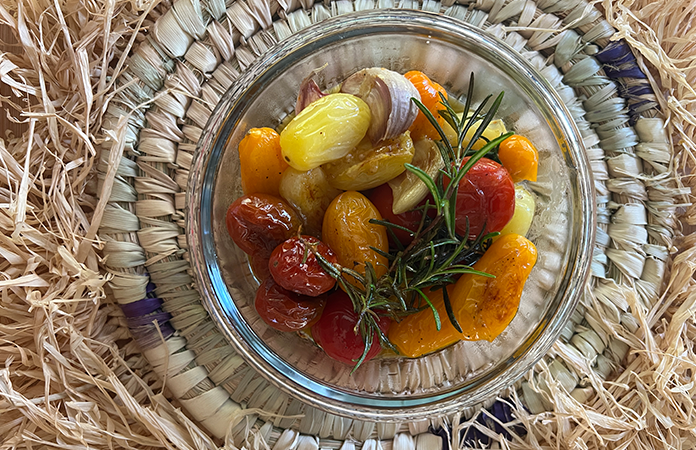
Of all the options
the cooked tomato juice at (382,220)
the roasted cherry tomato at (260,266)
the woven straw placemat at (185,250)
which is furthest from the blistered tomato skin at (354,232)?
the woven straw placemat at (185,250)

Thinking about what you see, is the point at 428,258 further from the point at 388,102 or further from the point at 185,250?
the point at 185,250

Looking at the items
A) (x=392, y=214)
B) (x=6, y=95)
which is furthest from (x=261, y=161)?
(x=6, y=95)

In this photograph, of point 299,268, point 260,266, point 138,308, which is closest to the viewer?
point 299,268

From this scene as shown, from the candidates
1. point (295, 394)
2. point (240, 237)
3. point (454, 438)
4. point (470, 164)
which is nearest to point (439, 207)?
point (470, 164)

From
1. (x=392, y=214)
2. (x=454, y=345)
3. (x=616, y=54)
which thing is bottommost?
(x=454, y=345)

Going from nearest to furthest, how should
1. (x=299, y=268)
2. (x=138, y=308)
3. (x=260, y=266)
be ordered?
(x=299, y=268) < (x=260, y=266) < (x=138, y=308)

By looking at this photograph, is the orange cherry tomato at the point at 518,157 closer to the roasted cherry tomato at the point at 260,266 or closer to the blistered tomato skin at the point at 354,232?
the blistered tomato skin at the point at 354,232

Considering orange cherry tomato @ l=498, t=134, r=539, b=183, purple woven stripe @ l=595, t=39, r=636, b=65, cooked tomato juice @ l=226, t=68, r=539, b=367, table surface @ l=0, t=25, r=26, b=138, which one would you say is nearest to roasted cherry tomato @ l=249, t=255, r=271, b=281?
cooked tomato juice @ l=226, t=68, r=539, b=367
